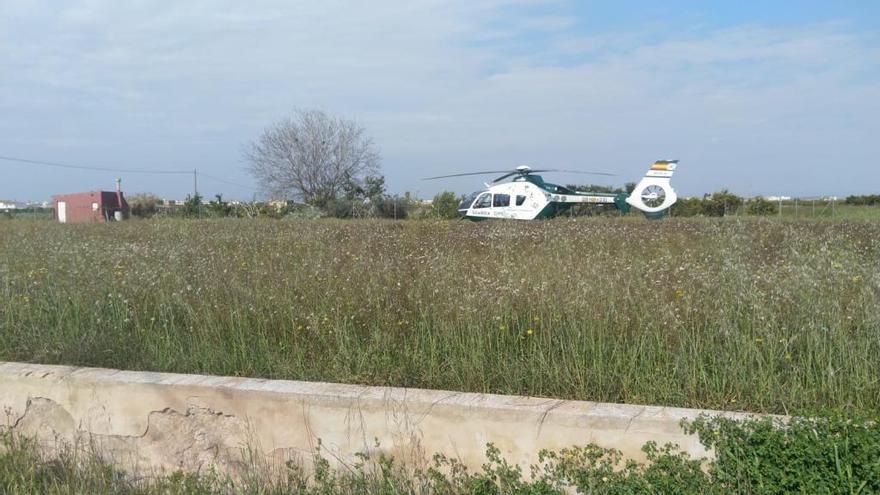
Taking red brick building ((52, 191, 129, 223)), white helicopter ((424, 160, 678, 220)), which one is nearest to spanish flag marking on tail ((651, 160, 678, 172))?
white helicopter ((424, 160, 678, 220))

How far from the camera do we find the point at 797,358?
404 cm

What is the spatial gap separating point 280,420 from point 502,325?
5.05ft

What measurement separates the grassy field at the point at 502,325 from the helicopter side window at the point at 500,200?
2099cm

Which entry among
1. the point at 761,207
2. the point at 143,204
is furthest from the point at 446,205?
the point at 143,204

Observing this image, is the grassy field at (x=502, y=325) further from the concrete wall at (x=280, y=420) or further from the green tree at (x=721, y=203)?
the green tree at (x=721, y=203)

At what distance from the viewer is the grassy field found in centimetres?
397

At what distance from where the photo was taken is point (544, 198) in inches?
1076

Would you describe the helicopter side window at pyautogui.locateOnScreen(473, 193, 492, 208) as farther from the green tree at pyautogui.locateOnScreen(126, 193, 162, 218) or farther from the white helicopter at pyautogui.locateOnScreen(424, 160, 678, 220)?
the green tree at pyautogui.locateOnScreen(126, 193, 162, 218)

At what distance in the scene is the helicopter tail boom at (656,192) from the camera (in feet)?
97.3

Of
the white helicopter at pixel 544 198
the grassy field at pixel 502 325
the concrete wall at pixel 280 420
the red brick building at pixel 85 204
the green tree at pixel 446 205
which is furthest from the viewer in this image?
the red brick building at pixel 85 204

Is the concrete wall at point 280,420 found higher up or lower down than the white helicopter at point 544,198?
lower down

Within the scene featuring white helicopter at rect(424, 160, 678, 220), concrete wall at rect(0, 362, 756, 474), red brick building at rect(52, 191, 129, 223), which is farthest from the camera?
red brick building at rect(52, 191, 129, 223)

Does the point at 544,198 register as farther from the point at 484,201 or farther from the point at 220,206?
the point at 220,206

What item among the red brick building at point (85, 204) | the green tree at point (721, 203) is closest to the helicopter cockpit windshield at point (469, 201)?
the green tree at point (721, 203)
